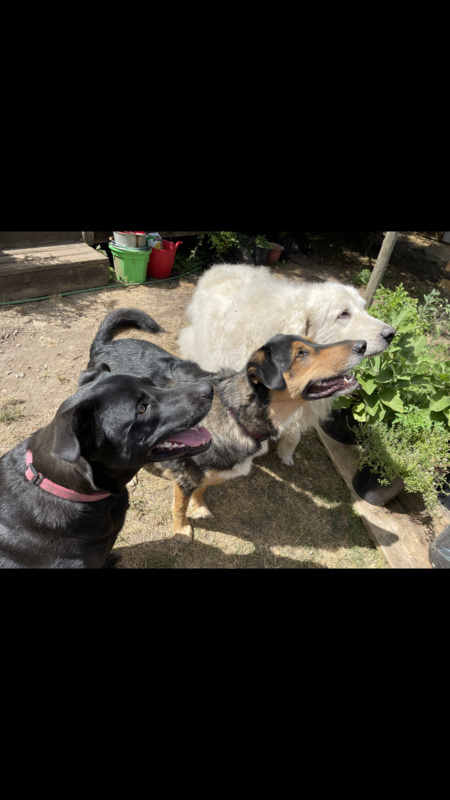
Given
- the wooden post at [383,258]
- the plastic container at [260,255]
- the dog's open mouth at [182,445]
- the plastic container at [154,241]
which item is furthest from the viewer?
the plastic container at [260,255]

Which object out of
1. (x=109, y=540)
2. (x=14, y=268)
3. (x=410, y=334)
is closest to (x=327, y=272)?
(x=410, y=334)

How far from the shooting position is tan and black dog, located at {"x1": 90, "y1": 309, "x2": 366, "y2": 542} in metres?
3.18

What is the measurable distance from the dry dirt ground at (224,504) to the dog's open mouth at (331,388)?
1.72m

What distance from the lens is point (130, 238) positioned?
23.9 feet

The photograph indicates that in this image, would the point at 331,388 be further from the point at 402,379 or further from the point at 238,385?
the point at 402,379

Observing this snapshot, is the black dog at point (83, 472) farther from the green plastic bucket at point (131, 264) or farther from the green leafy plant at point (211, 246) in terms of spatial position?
the green leafy plant at point (211, 246)

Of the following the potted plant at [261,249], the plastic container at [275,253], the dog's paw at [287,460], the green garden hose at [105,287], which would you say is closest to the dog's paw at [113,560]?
the dog's paw at [287,460]

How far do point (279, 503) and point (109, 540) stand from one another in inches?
91.9

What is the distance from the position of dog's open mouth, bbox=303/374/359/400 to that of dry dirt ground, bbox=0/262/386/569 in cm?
172

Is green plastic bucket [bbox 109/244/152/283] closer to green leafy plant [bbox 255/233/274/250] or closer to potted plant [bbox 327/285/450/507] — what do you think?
green leafy plant [bbox 255/233/274/250]

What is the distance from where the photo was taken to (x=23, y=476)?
243 centimetres

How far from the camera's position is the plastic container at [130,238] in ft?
23.7

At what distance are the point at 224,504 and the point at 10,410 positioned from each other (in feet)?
8.89

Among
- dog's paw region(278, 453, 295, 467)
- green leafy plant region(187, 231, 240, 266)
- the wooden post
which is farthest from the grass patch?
the wooden post
